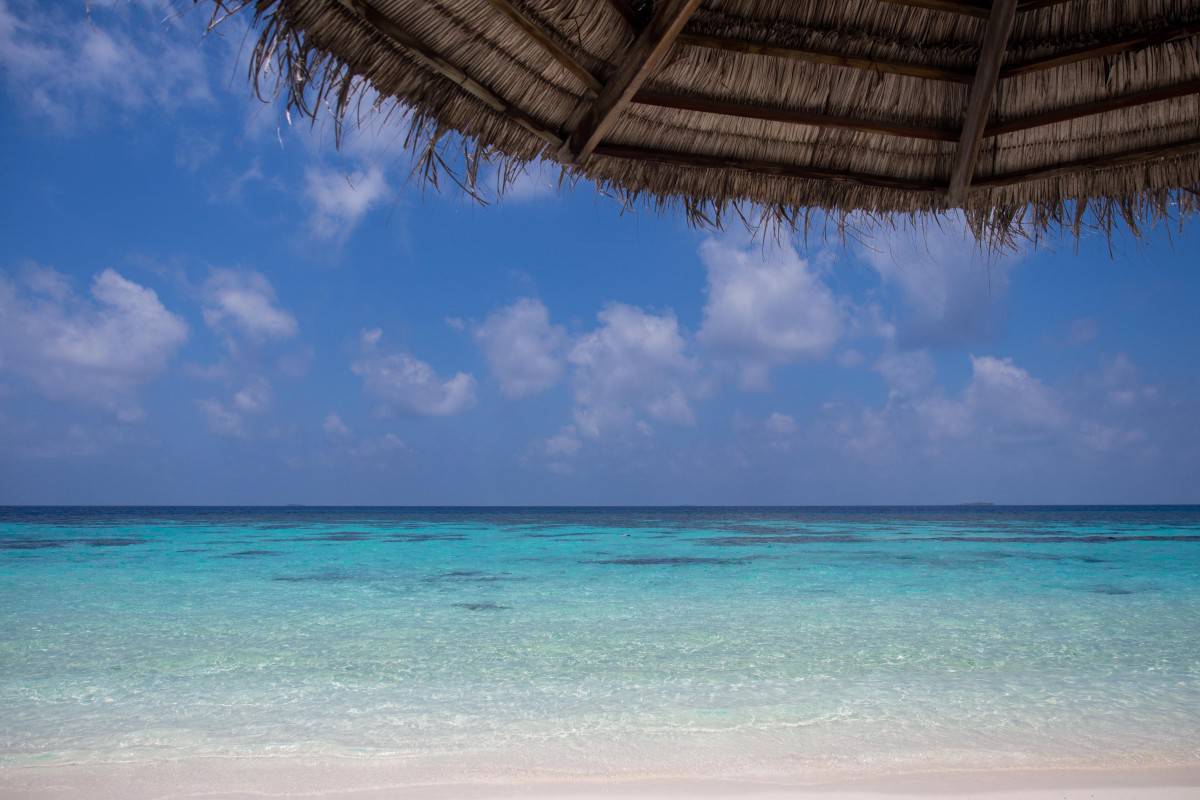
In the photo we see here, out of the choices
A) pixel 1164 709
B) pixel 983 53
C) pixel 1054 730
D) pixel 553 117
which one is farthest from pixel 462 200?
pixel 1164 709

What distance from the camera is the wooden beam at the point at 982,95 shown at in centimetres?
179

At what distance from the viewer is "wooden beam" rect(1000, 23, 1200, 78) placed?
6.19 feet

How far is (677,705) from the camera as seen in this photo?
3.68m

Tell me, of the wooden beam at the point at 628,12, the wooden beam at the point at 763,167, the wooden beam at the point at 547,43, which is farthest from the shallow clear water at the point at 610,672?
the wooden beam at the point at 628,12

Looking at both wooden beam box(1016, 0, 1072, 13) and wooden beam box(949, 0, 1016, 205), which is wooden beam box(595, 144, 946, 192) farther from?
wooden beam box(1016, 0, 1072, 13)

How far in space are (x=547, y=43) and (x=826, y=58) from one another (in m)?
0.82

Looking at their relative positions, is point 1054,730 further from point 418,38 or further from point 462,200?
point 418,38

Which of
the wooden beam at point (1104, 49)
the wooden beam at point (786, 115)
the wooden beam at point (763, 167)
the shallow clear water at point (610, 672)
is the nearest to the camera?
the wooden beam at point (1104, 49)

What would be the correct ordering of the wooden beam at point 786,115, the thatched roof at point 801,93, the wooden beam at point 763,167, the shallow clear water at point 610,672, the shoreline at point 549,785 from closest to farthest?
the thatched roof at point 801,93 < the wooden beam at point 786,115 < the wooden beam at point 763,167 < the shoreline at point 549,785 < the shallow clear water at point 610,672

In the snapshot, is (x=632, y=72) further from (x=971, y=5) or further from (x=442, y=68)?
(x=971, y=5)

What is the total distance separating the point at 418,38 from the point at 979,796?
3.06 metres

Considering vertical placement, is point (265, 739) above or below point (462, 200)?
below

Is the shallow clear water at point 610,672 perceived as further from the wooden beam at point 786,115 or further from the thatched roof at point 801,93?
the wooden beam at point 786,115

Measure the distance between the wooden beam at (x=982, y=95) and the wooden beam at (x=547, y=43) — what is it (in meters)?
1.02
